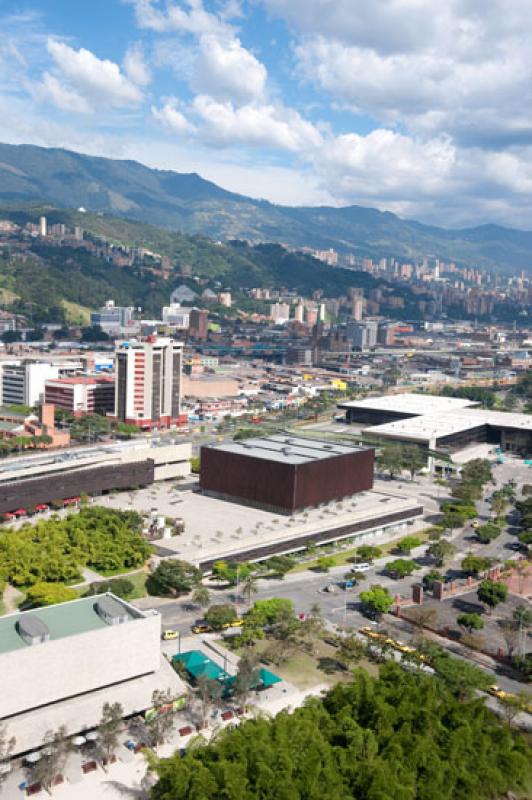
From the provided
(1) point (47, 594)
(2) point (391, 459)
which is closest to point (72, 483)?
(1) point (47, 594)

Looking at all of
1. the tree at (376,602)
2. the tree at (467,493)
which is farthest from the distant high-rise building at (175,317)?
the tree at (376,602)

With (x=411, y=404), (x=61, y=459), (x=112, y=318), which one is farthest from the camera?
(x=112, y=318)

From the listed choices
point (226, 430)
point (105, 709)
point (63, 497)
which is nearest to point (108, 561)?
point (63, 497)

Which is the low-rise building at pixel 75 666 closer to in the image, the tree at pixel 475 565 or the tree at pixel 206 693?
the tree at pixel 206 693

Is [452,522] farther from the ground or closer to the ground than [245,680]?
closer to the ground

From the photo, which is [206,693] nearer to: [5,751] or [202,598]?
[5,751]

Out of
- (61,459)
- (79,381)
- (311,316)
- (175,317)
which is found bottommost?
(61,459)

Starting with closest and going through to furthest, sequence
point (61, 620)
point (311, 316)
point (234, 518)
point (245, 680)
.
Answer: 1. point (61, 620)
2. point (245, 680)
3. point (234, 518)
4. point (311, 316)
